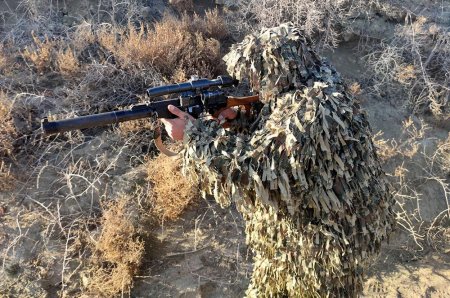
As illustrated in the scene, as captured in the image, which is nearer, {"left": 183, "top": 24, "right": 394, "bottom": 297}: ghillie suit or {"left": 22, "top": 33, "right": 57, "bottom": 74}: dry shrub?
{"left": 183, "top": 24, "right": 394, "bottom": 297}: ghillie suit

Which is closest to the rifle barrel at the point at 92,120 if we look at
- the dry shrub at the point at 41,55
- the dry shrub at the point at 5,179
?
the dry shrub at the point at 5,179

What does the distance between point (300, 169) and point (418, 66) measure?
11.4ft

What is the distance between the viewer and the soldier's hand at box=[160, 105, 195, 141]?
7.84 feet

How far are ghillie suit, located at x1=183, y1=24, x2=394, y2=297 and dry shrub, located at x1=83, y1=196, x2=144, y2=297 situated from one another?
120 centimetres

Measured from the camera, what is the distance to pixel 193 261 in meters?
3.60

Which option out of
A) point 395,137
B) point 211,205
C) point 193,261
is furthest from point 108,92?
point 395,137

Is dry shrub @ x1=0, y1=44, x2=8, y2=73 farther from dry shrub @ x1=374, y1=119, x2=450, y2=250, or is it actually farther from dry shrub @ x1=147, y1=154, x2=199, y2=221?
dry shrub @ x1=374, y1=119, x2=450, y2=250

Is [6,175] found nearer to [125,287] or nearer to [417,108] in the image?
[125,287]

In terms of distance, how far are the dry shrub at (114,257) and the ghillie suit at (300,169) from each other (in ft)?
3.95

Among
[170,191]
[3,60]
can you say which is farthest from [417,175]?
[3,60]

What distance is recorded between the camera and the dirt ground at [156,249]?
3.45m

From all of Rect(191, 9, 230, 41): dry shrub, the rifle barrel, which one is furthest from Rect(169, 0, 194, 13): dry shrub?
the rifle barrel

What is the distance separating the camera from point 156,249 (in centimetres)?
362

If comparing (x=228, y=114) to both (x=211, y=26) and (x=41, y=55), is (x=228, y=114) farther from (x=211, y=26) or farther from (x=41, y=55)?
(x=41, y=55)
